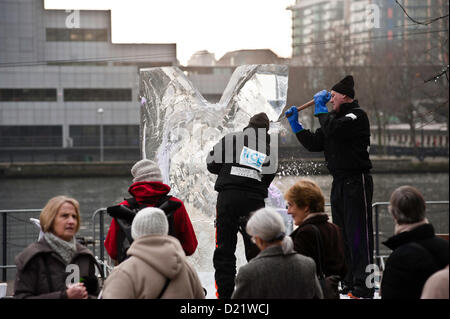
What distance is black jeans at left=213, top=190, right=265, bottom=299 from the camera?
534 centimetres

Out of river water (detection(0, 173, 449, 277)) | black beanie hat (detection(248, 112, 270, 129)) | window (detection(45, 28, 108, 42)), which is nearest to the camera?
black beanie hat (detection(248, 112, 270, 129))

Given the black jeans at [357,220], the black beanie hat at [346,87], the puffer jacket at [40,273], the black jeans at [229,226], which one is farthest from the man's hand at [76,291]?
the black beanie hat at [346,87]

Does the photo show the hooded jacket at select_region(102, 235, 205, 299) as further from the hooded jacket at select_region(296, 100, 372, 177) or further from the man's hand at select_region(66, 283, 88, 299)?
the hooded jacket at select_region(296, 100, 372, 177)

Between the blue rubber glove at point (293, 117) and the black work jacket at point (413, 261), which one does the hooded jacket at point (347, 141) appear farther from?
the black work jacket at point (413, 261)

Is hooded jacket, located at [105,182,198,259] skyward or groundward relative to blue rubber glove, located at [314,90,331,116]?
groundward

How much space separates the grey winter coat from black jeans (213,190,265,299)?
1.75 m

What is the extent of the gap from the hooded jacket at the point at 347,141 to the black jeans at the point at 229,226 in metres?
0.77

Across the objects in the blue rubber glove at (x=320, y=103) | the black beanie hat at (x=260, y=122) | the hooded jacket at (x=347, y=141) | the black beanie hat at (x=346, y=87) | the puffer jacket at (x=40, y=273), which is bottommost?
the puffer jacket at (x=40, y=273)

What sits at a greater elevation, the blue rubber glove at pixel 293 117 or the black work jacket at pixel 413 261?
the blue rubber glove at pixel 293 117

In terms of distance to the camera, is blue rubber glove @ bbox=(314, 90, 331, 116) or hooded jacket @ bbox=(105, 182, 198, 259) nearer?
hooded jacket @ bbox=(105, 182, 198, 259)

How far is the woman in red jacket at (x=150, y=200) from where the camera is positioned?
14.6ft

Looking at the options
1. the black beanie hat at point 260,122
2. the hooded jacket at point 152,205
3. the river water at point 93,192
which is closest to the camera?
the hooded jacket at point 152,205

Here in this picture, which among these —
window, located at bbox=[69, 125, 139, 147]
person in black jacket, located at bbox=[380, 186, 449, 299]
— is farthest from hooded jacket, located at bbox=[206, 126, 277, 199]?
window, located at bbox=[69, 125, 139, 147]

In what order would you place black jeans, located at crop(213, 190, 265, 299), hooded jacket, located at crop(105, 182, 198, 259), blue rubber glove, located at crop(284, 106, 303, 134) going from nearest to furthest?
hooded jacket, located at crop(105, 182, 198, 259) → black jeans, located at crop(213, 190, 265, 299) → blue rubber glove, located at crop(284, 106, 303, 134)
